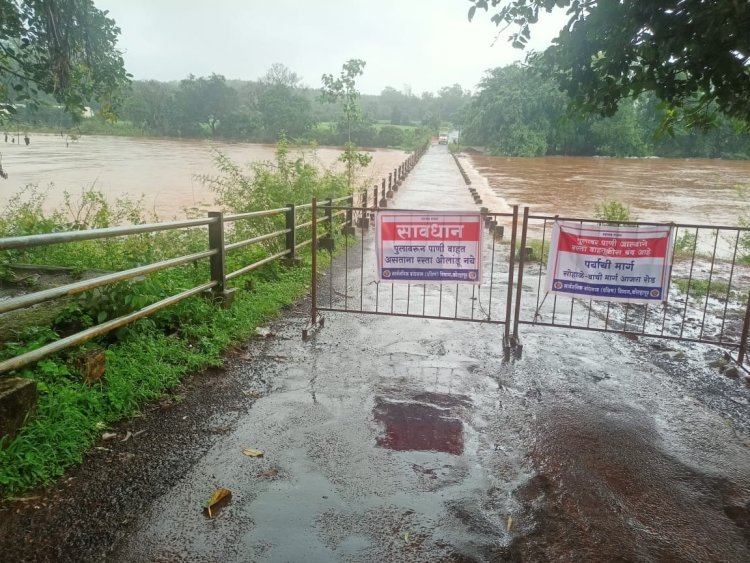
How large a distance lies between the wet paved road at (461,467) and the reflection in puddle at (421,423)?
0.01 m

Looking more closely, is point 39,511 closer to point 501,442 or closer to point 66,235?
point 66,235

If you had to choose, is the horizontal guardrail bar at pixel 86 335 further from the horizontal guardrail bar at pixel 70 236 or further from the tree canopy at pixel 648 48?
the tree canopy at pixel 648 48

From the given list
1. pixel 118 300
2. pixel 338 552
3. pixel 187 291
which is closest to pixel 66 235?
pixel 118 300

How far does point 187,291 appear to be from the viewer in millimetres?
5258

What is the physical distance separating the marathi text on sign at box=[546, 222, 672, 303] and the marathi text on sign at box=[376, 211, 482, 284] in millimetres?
779

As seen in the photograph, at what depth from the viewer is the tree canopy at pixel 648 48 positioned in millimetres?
3416

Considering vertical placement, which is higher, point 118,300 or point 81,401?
point 118,300

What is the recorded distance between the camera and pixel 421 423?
3893 millimetres

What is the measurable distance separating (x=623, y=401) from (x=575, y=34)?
2977mm

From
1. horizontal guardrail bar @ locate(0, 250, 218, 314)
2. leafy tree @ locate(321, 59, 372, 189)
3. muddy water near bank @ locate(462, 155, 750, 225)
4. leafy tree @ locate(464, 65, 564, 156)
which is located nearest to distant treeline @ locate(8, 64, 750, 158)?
Result: leafy tree @ locate(464, 65, 564, 156)

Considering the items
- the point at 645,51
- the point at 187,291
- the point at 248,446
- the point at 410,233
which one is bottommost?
the point at 248,446

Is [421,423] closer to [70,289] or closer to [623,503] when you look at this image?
[623,503]

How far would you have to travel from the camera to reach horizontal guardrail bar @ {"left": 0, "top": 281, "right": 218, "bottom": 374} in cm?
329

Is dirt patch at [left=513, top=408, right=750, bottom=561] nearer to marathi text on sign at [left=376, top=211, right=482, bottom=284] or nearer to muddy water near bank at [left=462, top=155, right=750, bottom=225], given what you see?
marathi text on sign at [left=376, top=211, right=482, bottom=284]
